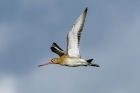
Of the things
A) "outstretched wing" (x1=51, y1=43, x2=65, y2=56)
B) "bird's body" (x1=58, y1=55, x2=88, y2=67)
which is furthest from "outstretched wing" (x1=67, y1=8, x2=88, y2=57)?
"outstretched wing" (x1=51, y1=43, x2=65, y2=56)

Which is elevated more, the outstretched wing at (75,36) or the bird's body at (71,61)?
the outstretched wing at (75,36)

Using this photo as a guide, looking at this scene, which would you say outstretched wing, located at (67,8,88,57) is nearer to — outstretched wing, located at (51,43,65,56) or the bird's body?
the bird's body

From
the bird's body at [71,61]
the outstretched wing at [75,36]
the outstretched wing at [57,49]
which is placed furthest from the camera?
the outstretched wing at [57,49]

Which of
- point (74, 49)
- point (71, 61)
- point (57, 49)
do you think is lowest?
point (71, 61)

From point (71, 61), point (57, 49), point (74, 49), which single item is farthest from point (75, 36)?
point (57, 49)

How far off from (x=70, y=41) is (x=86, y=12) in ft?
11.9

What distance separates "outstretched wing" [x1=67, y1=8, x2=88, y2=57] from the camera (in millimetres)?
37688

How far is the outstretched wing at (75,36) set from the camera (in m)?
37.7

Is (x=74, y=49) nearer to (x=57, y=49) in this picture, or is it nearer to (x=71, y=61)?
(x=71, y=61)

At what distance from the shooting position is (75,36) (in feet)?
127

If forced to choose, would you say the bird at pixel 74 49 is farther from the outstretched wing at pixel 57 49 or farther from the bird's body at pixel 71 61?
the outstretched wing at pixel 57 49

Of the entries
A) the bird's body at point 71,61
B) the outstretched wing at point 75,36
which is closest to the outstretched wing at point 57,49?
the bird's body at point 71,61

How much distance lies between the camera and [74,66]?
39.7m

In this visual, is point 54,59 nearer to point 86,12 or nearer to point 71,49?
point 71,49
